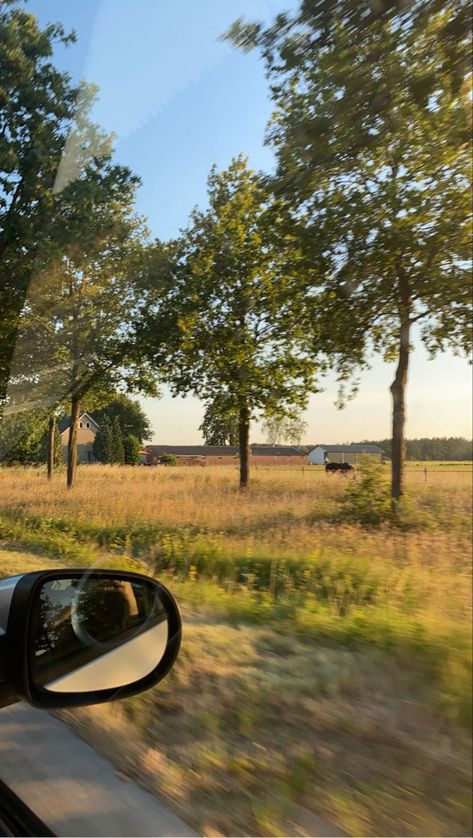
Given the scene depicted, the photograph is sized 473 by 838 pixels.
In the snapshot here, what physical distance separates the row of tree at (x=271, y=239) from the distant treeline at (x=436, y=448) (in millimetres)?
92

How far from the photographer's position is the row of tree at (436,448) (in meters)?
3.83

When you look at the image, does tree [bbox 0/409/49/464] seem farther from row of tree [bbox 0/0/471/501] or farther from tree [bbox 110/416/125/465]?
Answer: tree [bbox 110/416/125/465]

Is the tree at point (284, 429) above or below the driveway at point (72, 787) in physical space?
above

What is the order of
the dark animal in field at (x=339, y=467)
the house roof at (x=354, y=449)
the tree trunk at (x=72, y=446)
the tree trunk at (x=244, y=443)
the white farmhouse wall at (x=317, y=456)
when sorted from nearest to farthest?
the house roof at (x=354, y=449)
the white farmhouse wall at (x=317, y=456)
the dark animal in field at (x=339, y=467)
the tree trunk at (x=244, y=443)
the tree trunk at (x=72, y=446)

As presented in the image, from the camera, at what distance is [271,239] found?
4.97m

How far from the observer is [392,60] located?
3.46 metres

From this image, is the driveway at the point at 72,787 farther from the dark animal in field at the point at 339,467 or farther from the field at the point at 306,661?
the dark animal in field at the point at 339,467

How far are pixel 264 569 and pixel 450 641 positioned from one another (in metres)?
2.17

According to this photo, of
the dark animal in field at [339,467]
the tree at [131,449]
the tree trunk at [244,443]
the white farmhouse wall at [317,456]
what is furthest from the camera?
the tree at [131,449]

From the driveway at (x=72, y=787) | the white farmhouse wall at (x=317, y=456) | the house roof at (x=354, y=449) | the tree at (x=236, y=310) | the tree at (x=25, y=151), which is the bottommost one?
the driveway at (x=72, y=787)

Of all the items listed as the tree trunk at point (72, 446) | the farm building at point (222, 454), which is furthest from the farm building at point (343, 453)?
the tree trunk at point (72, 446)

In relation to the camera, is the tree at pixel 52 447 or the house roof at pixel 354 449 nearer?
the house roof at pixel 354 449

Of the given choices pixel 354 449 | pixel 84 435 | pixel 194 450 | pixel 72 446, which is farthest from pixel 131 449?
pixel 354 449

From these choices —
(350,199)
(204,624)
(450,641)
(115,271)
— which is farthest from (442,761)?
(115,271)
